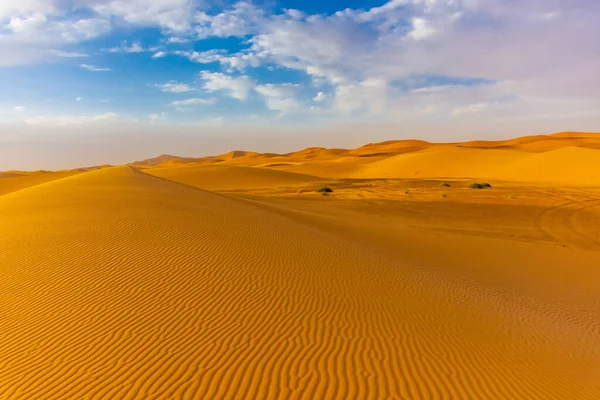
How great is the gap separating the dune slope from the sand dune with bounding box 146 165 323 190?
34208 mm

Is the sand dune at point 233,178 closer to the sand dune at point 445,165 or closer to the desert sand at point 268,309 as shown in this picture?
the sand dune at point 445,165

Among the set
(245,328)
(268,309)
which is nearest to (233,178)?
(268,309)

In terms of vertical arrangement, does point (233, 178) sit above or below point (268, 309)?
above

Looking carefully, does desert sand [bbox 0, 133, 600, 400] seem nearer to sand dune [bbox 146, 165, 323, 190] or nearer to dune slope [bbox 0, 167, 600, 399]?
dune slope [bbox 0, 167, 600, 399]

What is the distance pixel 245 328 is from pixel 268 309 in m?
0.76

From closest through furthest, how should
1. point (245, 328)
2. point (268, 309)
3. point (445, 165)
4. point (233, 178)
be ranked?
point (245, 328) < point (268, 309) < point (233, 178) < point (445, 165)

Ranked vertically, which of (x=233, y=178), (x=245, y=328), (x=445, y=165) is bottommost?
(x=245, y=328)

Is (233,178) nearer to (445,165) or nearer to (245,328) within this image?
(445,165)

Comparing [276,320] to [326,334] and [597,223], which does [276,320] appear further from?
[597,223]

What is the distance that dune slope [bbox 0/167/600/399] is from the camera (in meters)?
4.70

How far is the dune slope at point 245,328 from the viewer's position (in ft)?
15.4

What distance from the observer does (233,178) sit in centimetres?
4941

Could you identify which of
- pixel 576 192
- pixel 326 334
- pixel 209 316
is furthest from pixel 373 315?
pixel 576 192

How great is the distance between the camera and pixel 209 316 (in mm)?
6160
